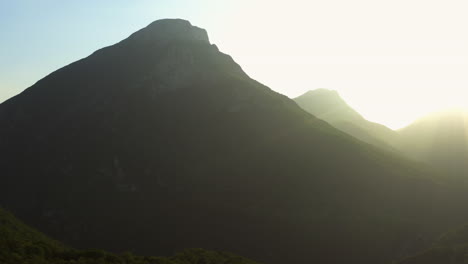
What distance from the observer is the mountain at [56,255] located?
30406 mm

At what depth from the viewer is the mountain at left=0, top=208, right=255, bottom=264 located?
30.4m

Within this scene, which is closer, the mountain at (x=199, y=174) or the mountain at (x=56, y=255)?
the mountain at (x=56, y=255)

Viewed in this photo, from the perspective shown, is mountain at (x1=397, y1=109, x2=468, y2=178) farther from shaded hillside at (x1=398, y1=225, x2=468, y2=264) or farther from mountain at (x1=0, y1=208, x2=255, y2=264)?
mountain at (x1=0, y1=208, x2=255, y2=264)

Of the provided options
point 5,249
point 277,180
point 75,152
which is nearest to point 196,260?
point 5,249

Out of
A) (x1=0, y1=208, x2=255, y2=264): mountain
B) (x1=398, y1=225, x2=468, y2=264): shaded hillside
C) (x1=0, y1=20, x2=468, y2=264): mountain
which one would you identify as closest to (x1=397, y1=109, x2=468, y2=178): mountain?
(x1=0, y1=20, x2=468, y2=264): mountain

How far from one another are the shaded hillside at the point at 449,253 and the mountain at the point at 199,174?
17906 mm

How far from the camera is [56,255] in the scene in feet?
111

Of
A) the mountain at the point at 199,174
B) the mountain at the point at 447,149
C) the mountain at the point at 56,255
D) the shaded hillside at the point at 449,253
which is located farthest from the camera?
the mountain at the point at 447,149

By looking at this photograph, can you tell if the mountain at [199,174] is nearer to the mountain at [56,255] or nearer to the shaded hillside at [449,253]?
the shaded hillside at [449,253]

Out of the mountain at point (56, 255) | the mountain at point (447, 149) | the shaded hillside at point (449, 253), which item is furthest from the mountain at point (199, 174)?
the mountain at point (56, 255)

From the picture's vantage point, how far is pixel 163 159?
450ft

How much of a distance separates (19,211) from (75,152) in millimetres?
27987

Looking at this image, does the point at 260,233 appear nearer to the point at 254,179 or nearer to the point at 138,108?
the point at 254,179

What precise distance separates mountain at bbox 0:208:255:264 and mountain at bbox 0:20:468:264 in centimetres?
5997
